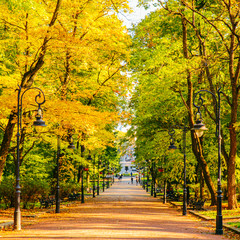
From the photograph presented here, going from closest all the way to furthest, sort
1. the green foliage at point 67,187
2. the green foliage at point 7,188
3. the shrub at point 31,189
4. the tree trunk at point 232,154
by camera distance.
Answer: the tree trunk at point 232,154 → the green foliage at point 7,188 → the shrub at point 31,189 → the green foliage at point 67,187

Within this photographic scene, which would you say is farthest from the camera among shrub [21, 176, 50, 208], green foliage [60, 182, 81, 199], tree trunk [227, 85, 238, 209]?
green foliage [60, 182, 81, 199]

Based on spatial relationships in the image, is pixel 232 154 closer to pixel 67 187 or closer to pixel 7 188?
pixel 7 188

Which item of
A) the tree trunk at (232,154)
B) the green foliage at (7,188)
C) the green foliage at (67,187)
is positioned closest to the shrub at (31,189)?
the green foliage at (7,188)

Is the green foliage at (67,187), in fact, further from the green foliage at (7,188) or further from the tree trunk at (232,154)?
the tree trunk at (232,154)

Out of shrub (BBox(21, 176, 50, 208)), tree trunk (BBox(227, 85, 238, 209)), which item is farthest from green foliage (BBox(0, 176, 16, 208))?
tree trunk (BBox(227, 85, 238, 209))

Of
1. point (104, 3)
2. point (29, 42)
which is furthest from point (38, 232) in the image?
point (104, 3)

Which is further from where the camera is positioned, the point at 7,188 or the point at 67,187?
the point at 67,187

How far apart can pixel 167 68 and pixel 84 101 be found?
11.9 metres

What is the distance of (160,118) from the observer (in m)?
35.0

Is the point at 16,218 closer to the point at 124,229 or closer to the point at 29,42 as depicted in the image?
the point at 124,229

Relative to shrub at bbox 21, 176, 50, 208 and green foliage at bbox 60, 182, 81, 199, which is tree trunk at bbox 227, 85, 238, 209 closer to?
shrub at bbox 21, 176, 50, 208

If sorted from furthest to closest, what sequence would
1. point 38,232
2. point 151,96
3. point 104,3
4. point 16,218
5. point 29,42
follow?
point 151,96 < point 104,3 < point 29,42 < point 16,218 < point 38,232

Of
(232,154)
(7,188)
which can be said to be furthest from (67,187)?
(232,154)

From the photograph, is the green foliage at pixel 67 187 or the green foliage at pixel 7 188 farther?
the green foliage at pixel 67 187
